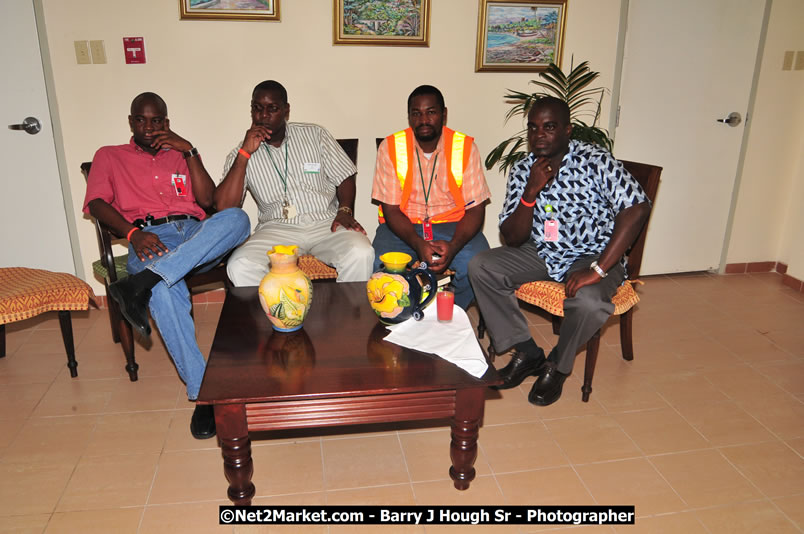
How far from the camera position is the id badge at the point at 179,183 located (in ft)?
9.66

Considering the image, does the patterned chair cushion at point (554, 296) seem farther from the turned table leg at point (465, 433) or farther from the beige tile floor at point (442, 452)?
the turned table leg at point (465, 433)

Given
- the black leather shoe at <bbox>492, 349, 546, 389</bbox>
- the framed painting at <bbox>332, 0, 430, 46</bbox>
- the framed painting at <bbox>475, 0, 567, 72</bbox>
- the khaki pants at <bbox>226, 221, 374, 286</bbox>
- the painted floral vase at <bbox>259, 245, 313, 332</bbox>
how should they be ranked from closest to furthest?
1. the painted floral vase at <bbox>259, 245, 313, 332</bbox>
2. the black leather shoe at <bbox>492, 349, 546, 389</bbox>
3. the khaki pants at <bbox>226, 221, 374, 286</bbox>
4. the framed painting at <bbox>332, 0, 430, 46</bbox>
5. the framed painting at <bbox>475, 0, 567, 72</bbox>

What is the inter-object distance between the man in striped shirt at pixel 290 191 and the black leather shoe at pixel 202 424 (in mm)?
678

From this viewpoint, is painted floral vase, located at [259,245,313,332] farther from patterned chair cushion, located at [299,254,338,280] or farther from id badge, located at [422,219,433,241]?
id badge, located at [422,219,433,241]

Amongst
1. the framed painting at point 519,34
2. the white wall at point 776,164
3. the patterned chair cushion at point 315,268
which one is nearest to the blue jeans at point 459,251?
the patterned chair cushion at point 315,268

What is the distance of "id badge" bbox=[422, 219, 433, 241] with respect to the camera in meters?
3.04

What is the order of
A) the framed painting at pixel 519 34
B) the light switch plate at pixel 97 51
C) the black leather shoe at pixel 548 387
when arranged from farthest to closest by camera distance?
the framed painting at pixel 519 34 < the light switch plate at pixel 97 51 < the black leather shoe at pixel 548 387

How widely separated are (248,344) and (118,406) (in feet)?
3.10

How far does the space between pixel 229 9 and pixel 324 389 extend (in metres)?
2.42

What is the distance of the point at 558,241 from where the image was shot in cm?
271

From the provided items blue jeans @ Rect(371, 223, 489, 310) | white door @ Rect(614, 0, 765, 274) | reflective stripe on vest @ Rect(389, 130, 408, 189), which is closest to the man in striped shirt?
blue jeans @ Rect(371, 223, 489, 310)

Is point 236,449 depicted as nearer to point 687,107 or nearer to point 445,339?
point 445,339

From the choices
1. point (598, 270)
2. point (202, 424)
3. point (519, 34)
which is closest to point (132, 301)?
point (202, 424)

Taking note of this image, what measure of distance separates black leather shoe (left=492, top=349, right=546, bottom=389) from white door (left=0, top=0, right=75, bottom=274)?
2.68 metres
